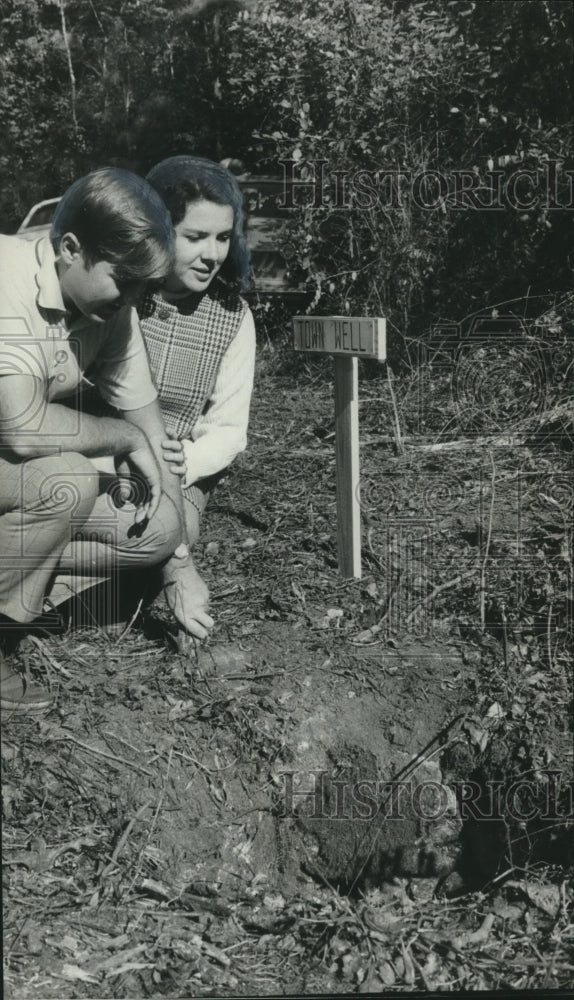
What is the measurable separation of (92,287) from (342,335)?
659 mm

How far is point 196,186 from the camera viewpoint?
8.90 ft

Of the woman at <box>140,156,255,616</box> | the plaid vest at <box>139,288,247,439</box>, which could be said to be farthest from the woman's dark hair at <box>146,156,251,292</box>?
the plaid vest at <box>139,288,247,439</box>

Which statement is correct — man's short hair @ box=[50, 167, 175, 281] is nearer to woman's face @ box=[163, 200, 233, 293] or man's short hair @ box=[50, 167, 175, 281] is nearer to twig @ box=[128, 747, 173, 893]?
woman's face @ box=[163, 200, 233, 293]

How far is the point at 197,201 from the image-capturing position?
2.71 m

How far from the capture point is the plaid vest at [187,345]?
2.83 meters

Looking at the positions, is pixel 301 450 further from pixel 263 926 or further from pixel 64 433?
pixel 263 926

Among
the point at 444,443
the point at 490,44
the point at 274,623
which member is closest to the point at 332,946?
the point at 274,623

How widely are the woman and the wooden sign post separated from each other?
17cm

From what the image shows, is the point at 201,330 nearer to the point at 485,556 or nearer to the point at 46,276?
the point at 46,276

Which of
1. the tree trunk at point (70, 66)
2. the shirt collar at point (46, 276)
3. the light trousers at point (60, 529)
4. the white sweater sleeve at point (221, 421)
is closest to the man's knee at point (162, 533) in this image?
the light trousers at point (60, 529)

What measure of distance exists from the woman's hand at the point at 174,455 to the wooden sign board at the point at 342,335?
0.41 metres

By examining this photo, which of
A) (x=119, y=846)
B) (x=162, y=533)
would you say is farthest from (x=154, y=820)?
(x=162, y=533)

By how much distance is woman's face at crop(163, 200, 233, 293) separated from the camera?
2.72 metres

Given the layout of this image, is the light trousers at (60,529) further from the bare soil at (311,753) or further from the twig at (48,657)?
the bare soil at (311,753)
